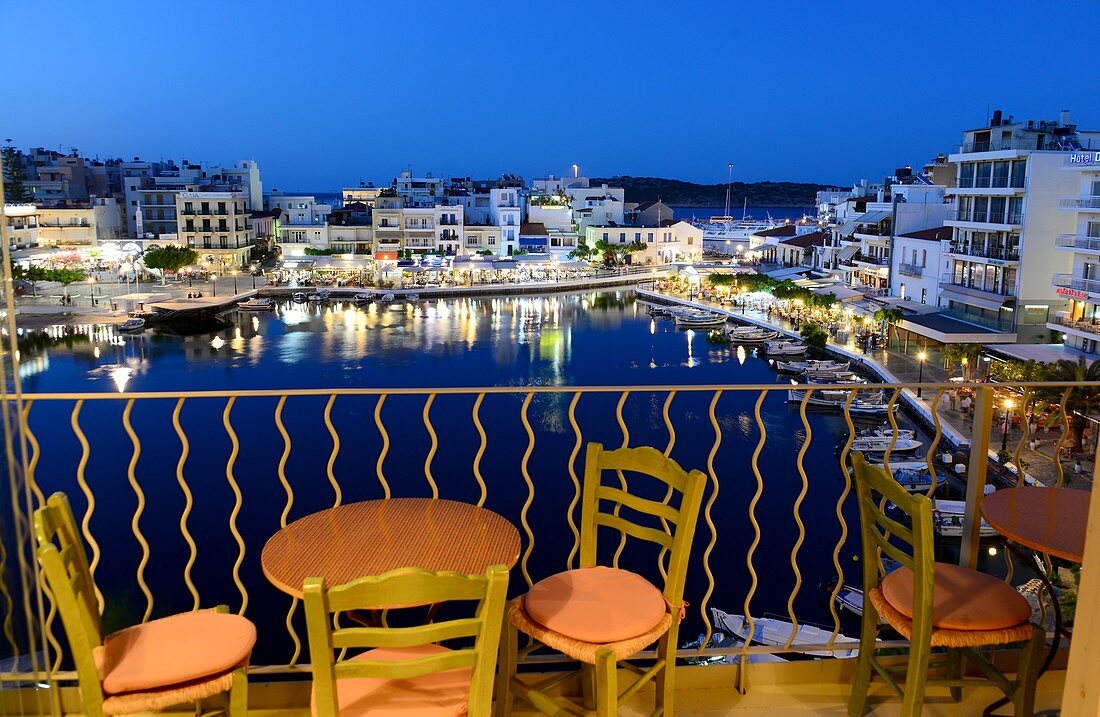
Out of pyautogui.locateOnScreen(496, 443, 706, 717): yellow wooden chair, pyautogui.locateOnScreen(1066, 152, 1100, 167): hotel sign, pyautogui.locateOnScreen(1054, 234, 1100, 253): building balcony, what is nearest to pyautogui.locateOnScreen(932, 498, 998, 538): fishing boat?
pyautogui.locateOnScreen(1054, 234, 1100, 253): building balcony

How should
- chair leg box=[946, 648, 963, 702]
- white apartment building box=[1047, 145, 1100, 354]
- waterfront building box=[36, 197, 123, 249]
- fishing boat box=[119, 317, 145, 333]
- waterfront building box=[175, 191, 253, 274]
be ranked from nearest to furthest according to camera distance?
chair leg box=[946, 648, 963, 702] → white apartment building box=[1047, 145, 1100, 354] → fishing boat box=[119, 317, 145, 333] → waterfront building box=[36, 197, 123, 249] → waterfront building box=[175, 191, 253, 274]

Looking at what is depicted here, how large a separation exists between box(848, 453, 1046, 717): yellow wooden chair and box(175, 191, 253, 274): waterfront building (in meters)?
54.9

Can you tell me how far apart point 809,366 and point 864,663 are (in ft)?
91.0

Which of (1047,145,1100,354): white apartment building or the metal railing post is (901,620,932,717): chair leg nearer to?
the metal railing post

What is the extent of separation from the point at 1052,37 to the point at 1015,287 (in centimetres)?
2586

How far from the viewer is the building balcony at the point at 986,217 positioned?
25.1 metres

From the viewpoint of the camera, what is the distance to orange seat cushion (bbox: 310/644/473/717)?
1766 mm

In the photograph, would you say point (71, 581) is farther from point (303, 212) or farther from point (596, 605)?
point (303, 212)

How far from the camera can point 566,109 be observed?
136m

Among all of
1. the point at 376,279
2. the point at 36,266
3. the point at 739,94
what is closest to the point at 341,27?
the point at 376,279

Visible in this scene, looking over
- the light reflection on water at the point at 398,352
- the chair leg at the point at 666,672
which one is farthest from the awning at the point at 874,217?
the chair leg at the point at 666,672

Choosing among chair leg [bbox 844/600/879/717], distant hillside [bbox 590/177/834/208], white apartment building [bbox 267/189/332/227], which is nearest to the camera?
chair leg [bbox 844/600/879/717]

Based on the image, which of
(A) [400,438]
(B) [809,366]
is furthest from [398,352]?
(B) [809,366]

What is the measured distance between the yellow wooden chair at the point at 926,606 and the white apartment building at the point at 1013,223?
25.2 meters
